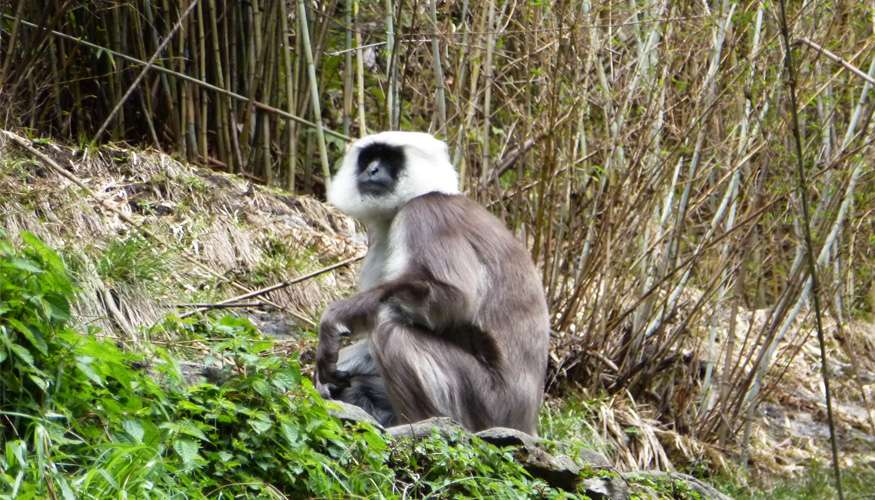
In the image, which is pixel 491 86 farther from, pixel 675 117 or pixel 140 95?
pixel 140 95

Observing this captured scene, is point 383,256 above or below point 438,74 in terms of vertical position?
below

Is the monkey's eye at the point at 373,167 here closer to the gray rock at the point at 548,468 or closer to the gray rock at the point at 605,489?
the gray rock at the point at 548,468

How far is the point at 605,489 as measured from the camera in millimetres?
5383

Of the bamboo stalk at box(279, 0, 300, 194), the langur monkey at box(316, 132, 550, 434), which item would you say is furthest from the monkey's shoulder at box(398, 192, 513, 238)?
the bamboo stalk at box(279, 0, 300, 194)

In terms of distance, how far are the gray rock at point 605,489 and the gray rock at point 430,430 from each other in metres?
0.63

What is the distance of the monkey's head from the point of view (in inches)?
246

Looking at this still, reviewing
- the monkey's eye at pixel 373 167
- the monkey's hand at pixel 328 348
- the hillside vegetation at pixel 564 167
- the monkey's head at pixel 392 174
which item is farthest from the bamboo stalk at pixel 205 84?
the monkey's hand at pixel 328 348

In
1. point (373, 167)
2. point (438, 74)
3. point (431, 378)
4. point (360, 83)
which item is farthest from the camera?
point (360, 83)

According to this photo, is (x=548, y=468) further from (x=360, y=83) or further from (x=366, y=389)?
(x=360, y=83)

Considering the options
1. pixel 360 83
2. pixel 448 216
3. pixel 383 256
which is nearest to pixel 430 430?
pixel 448 216

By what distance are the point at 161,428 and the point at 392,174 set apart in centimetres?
239

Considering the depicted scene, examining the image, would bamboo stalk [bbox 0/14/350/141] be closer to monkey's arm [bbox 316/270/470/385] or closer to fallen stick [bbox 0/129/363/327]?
fallen stick [bbox 0/129/363/327]

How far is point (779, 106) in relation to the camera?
7562mm

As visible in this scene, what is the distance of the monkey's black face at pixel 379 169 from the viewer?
6.25 m
